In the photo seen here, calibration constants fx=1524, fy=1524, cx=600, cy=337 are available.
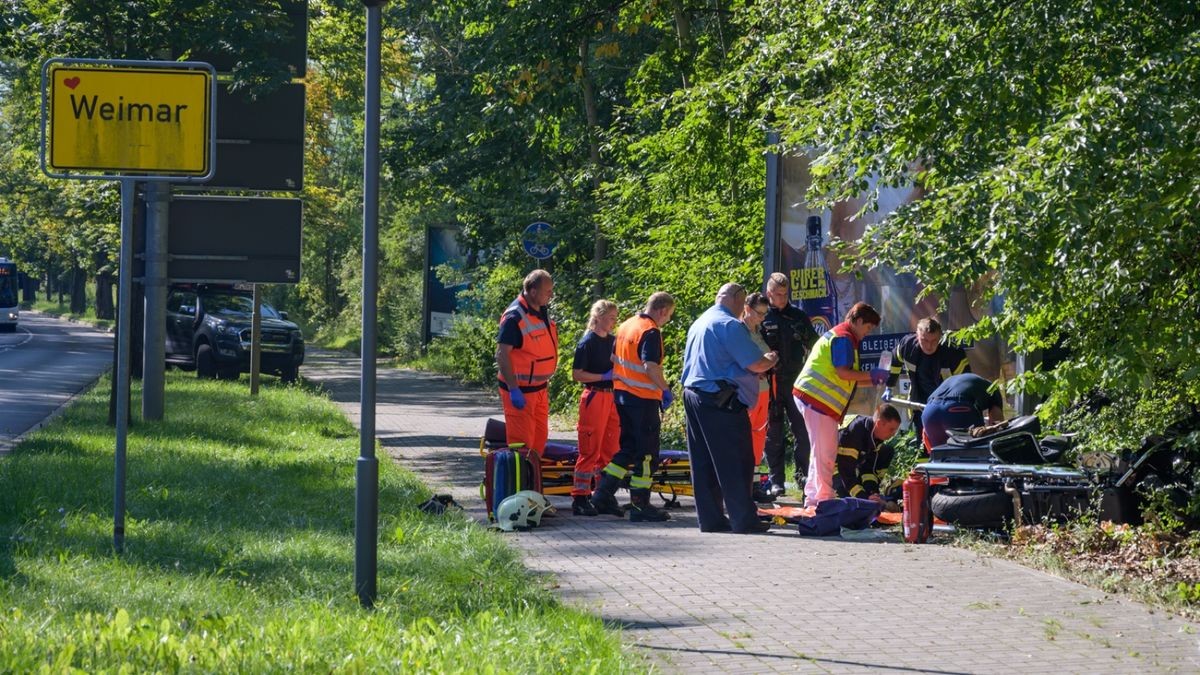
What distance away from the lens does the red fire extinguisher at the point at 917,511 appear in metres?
10.1

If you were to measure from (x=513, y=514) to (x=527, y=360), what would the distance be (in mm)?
1538

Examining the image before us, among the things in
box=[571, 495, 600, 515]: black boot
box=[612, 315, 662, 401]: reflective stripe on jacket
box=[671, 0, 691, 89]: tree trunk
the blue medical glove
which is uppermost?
box=[671, 0, 691, 89]: tree trunk

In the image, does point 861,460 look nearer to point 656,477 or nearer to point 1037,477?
point 656,477

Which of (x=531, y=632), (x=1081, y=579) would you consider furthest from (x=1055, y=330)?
(x=531, y=632)

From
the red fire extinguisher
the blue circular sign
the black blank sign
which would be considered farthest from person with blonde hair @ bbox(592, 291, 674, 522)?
the blue circular sign

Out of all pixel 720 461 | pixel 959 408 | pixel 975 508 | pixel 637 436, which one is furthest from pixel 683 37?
pixel 975 508

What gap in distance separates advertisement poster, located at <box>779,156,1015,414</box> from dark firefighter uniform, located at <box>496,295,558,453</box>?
296cm

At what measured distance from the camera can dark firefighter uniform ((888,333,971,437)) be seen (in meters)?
12.2

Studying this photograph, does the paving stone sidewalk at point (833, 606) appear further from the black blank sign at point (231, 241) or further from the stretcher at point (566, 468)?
the black blank sign at point (231, 241)

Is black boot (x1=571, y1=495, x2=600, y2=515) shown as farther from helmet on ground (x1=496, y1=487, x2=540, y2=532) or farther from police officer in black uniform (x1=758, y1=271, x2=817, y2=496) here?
police officer in black uniform (x1=758, y1=271, x2=817, y2=496)

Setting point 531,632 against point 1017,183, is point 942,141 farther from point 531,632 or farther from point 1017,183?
point 531,632

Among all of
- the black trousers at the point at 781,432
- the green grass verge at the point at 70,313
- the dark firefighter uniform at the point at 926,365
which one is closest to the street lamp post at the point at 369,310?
the dark firefighter uniform at the point at 926,365

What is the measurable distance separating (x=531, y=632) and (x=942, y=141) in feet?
13.9

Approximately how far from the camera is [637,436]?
448 inches
